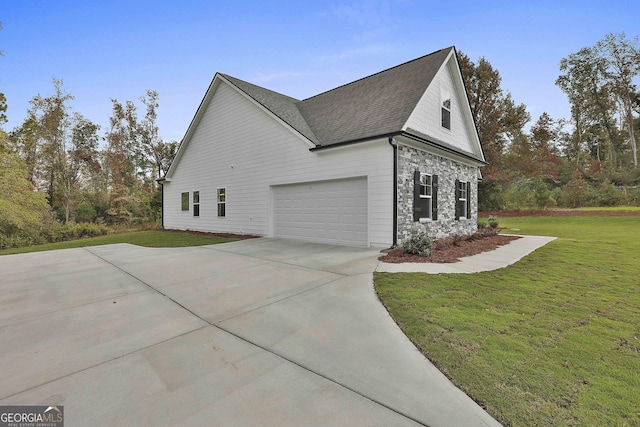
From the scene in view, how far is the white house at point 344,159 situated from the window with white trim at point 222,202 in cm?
5

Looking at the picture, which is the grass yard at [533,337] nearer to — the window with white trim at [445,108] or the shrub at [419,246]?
the shrub at [419,246]

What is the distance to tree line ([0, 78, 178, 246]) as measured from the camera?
606 inches

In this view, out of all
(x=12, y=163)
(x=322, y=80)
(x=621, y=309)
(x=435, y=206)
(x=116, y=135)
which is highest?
(x=322, y=80)

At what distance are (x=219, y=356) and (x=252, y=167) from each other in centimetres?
1050

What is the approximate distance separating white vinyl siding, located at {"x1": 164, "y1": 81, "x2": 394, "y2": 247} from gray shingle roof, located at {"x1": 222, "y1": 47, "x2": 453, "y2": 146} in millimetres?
512

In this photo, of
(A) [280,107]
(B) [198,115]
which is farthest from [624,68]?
(B) [198,115]

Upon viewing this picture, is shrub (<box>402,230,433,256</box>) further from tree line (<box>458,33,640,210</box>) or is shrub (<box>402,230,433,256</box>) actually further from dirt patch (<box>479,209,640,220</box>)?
dirt patch (<box>479,209,640,220</box>)

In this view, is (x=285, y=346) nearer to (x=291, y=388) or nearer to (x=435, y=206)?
(x=291, y=388)

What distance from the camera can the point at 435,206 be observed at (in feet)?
32.4

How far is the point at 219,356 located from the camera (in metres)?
2.58

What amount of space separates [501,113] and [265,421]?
27.6m

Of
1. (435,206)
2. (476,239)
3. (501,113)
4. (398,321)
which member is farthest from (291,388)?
(501,113)

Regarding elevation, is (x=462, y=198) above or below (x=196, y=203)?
above

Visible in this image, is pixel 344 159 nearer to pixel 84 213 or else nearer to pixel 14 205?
pixel 14 205
